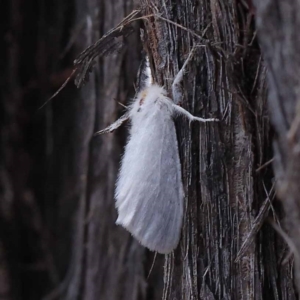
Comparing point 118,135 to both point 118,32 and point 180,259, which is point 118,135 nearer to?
point 118,32

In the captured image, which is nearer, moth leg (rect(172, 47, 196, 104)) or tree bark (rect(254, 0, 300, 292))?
tree bark (rect(254, 0, 300, 292))

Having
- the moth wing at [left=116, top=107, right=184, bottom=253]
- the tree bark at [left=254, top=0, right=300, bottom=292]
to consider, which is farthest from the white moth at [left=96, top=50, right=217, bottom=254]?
the tree bark at [left=254, top=0, right=300, bottom=292]

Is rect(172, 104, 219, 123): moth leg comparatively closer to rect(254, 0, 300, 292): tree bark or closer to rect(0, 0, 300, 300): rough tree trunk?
rect(0, 0, 300, 300): rough tree trunk

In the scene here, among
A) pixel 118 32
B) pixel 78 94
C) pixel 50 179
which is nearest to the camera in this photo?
pixel 118 32

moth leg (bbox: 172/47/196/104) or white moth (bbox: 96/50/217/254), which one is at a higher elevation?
moth leg (bbox: 172/47/196/104)

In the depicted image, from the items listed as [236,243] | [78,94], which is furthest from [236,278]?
[78,94]

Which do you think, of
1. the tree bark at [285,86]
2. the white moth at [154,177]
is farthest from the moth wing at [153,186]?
the tree bark at [285,86]

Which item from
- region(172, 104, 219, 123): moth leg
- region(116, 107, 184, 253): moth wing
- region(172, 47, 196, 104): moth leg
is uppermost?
region(172, 47, 196, 104): moth leg
